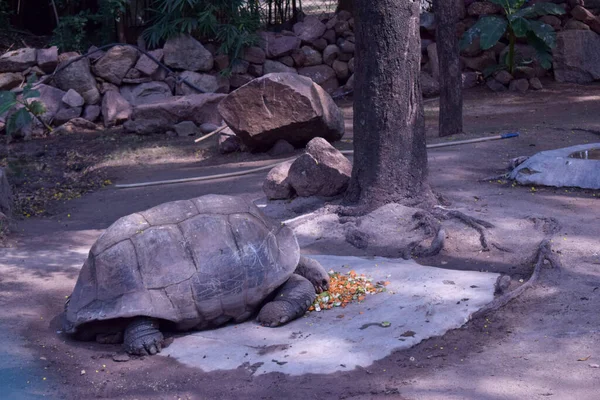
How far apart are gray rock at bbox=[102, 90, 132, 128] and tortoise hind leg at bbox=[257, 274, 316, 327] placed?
9.51 metres

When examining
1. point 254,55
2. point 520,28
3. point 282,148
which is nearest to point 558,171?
point 282,148

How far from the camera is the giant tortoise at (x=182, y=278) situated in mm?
4379

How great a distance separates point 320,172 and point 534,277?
2.71 metres

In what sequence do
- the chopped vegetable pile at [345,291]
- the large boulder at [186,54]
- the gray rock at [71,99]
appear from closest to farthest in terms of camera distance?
the chopped vegetable pile at [345,291]
the gray rock at [71,99]
the large boulder at [186,54]

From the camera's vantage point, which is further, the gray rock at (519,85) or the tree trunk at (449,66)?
the gray rock at (519,85)

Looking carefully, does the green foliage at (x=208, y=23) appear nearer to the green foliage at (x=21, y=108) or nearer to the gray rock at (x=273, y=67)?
the gray rock at (x=273, y=67)

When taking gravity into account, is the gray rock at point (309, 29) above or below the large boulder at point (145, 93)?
above

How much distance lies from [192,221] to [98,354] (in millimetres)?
1015

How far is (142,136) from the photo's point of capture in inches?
491

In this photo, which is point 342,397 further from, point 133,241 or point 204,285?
point 133,241

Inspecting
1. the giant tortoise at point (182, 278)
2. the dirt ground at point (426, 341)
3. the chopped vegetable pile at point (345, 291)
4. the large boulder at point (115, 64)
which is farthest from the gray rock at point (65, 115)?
the chopped vegetable pile at point (345, 291)

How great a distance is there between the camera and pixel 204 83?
47.3ft

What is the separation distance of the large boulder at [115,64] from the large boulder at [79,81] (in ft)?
0.90

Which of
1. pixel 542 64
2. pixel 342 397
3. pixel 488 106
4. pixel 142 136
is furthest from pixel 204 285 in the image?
pixel 542 64
